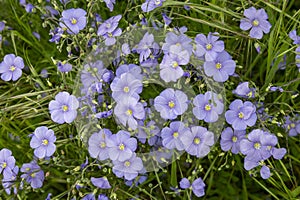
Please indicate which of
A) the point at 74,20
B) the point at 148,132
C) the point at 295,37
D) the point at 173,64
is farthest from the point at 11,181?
the point at 295,37

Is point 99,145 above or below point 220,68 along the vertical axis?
below

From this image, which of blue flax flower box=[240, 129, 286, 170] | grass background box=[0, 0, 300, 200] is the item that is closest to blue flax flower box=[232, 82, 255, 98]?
grass background box=[0, 0, 300, 200]

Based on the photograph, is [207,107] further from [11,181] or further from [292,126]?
[11,181]

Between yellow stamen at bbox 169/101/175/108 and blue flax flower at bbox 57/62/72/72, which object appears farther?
blue flax flower at bbox 57/62/72/72

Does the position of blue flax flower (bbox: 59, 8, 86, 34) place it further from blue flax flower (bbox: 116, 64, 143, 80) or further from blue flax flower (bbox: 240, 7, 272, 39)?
blue flax flower (bbox: 240, 7, 272, 39)

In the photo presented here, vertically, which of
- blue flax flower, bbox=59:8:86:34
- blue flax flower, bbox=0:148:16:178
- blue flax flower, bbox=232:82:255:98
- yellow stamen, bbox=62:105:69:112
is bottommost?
blue flax flower, bbox=0:148:16:178

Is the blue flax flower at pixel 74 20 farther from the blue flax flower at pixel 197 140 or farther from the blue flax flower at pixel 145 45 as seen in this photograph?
the blue flax flower at pixel 197 140

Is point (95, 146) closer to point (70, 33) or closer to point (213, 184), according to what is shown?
point (70, 33)

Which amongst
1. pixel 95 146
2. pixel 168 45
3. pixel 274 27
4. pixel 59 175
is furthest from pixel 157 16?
pixel 59 175
